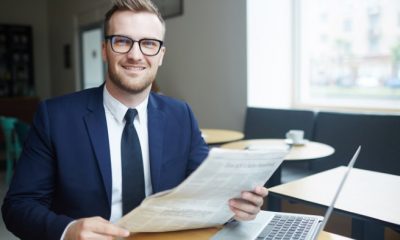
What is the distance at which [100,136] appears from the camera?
118 cm

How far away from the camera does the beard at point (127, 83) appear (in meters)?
1.19

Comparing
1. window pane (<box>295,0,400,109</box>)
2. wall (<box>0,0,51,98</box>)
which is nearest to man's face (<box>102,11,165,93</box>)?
window pane (<box>295,0,400,109</box>)

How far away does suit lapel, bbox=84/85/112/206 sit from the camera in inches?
45.0

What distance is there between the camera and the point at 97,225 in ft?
2.75

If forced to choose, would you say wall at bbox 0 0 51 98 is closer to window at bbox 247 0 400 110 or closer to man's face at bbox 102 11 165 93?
window at bbox 247 0 400 110

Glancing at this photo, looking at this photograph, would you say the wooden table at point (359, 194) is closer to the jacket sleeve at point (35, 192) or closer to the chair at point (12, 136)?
the jacket sleeve at point (35, 192)

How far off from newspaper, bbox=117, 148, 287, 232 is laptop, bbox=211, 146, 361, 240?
5 centimetres

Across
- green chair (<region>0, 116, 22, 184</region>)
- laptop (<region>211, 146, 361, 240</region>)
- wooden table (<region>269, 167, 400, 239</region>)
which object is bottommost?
green chair (<region>0, 116, 22, 184</region>)

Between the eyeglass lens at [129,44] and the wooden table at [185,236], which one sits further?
the eyeglass lens at [129,44]

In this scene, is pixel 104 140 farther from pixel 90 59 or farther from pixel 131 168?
pixel 90 59

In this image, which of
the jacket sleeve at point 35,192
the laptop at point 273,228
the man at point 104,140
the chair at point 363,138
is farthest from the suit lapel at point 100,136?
the chair at point 363,138

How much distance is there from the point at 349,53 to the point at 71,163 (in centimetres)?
308

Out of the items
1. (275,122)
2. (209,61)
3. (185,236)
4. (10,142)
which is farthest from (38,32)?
(185,236)

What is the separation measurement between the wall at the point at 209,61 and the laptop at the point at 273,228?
2.94 m
